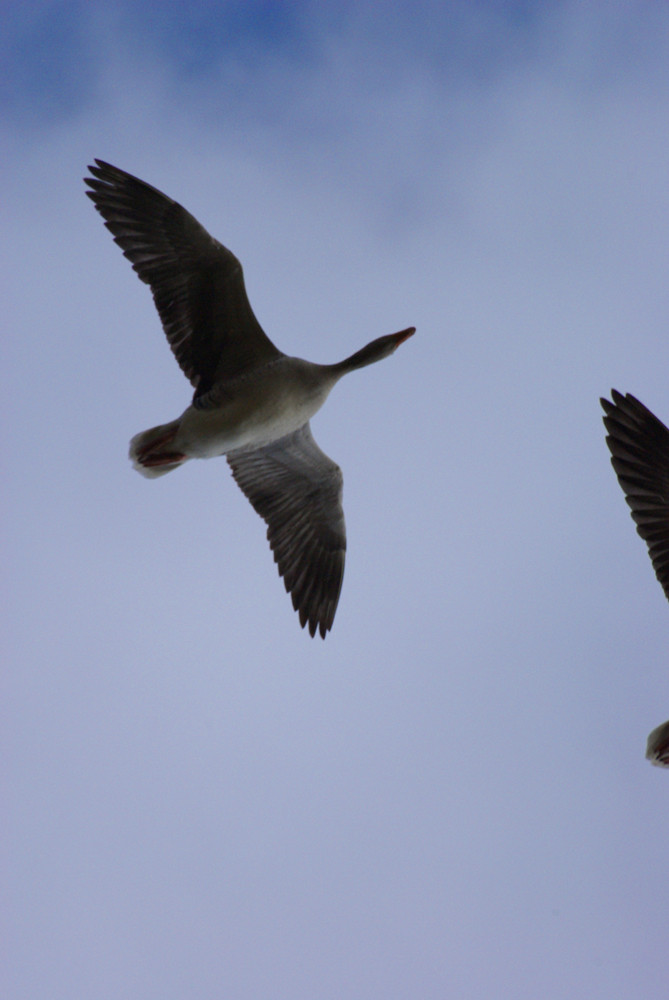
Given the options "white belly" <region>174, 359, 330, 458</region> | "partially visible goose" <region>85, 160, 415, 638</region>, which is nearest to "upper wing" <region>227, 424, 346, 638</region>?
"partially visible goose" <region>85, 160, 415, 638</region>

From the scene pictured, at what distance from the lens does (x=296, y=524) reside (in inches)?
385

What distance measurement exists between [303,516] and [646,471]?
120 inches

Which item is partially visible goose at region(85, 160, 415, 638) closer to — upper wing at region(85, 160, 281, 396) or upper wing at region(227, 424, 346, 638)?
upper wing at region(85, 160, 281, 396)

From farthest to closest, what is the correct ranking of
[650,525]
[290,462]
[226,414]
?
[290,462] → [226,414] → [650,525]

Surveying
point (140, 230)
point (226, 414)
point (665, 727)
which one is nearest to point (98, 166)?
point (140, 230)

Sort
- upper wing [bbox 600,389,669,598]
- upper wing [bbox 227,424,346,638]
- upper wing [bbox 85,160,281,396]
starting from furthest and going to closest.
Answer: upper wing [bbox 227,424,346,638]
upper wing [bbox 85,160,281,396]
upper wing [bbox 600,389,669,598]

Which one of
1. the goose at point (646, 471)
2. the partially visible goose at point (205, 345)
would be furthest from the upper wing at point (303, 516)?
the goose at point (646, 471)

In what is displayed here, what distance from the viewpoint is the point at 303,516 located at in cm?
979

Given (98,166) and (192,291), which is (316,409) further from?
(98,166)

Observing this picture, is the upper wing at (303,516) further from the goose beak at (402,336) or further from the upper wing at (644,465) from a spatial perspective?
the upper wing at (644,465)

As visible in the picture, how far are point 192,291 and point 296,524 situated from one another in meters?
2.31

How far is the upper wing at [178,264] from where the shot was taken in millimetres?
8312

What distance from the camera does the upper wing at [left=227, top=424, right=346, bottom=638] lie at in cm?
962

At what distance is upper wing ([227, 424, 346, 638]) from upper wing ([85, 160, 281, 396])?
1.35 meters
